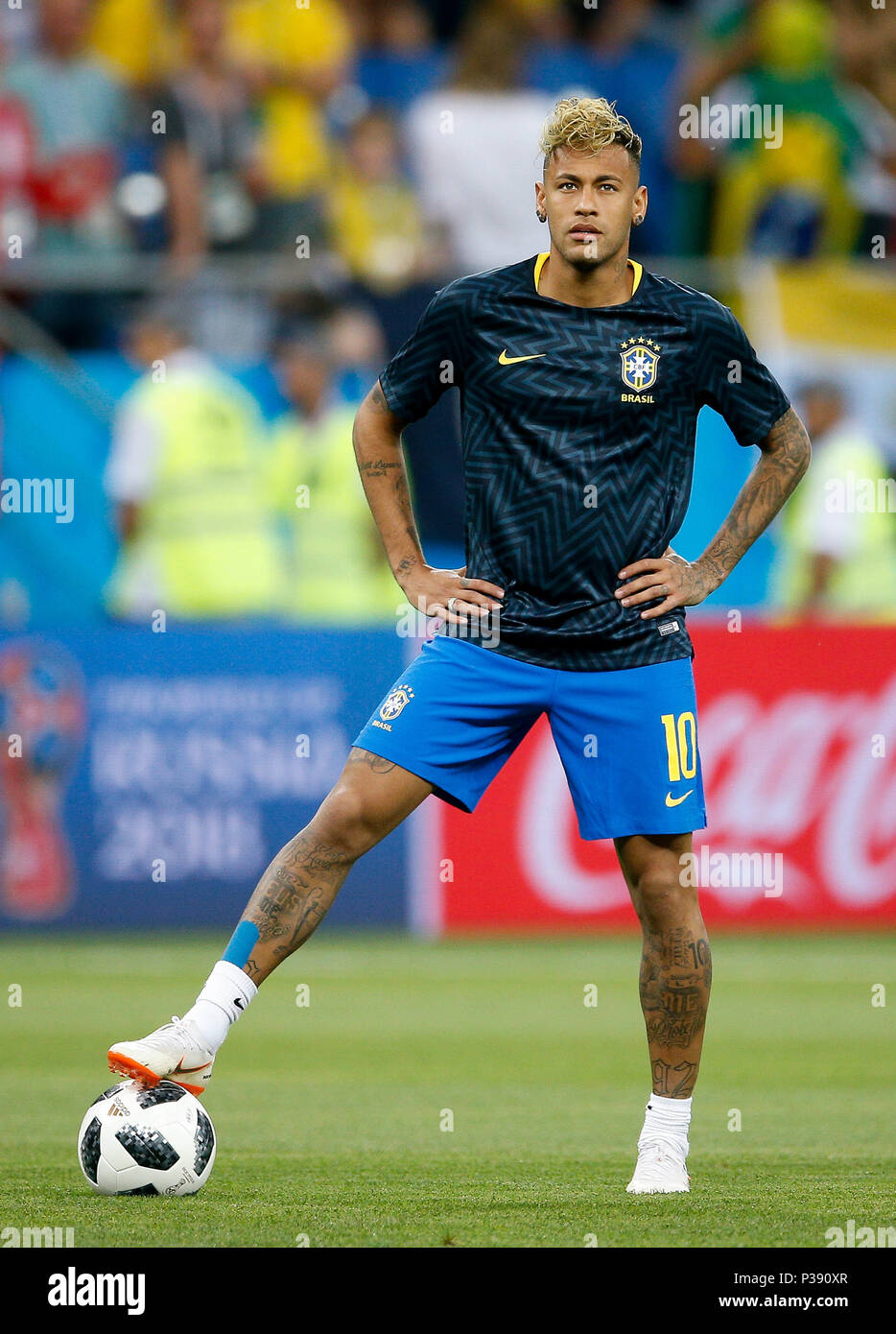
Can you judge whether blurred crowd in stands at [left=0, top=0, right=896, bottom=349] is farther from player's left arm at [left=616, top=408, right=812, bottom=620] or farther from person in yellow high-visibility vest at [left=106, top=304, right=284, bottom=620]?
player's left arm at [left=616, top=408, right=812, bottom=620]

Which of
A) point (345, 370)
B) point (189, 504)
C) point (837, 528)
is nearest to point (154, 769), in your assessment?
point (189, 504)

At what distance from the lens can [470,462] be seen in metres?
5.61

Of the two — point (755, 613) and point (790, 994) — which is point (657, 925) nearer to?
point (790, 994)

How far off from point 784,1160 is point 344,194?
1053cm

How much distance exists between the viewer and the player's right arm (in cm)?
571

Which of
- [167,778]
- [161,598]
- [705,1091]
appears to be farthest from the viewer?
[161,598]

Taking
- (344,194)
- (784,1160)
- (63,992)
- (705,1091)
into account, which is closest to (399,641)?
(63,992)

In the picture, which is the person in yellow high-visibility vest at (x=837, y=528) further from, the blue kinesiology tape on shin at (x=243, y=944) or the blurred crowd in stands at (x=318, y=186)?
the blue kinesiology tape on shin at (x=243, y=944)

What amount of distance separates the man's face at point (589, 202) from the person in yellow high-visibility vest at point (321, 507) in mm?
7592

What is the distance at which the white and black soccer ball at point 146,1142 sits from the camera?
5.28 meters

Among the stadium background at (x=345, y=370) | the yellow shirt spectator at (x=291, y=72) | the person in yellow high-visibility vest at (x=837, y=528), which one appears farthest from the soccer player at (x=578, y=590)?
the yellow shirt spectator at (x=291, y=72)

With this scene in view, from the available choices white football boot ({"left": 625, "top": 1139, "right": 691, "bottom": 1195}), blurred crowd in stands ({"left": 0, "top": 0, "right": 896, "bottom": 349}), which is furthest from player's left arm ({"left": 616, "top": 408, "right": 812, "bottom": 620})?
blurred crowd in stands ({"left": 0, "top": 0, "right": 896, "bottom": 349})

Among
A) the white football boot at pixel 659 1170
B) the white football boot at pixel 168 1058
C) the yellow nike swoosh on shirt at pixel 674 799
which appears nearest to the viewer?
the white football boot at pixel 168 1058

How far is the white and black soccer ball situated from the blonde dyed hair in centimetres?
262
